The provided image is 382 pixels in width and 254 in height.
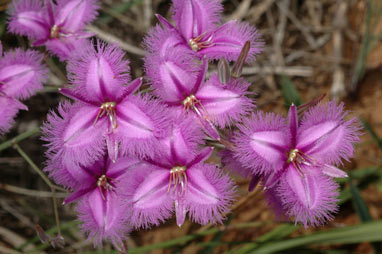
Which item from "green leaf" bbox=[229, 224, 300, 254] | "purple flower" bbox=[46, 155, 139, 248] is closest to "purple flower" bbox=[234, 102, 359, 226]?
"purple flower" bbox=[46, 155, 139, 248]

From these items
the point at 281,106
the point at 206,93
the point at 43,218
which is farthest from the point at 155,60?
the point at 281,106

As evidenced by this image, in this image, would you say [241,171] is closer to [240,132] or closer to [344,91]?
[240,132]

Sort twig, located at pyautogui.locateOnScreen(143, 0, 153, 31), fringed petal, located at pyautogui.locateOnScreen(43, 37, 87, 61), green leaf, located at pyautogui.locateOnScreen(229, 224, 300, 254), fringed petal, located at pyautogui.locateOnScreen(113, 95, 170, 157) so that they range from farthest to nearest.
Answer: twig, located at pyautogui.locateOnScreen(143, 0, 153, 31) < green leaf, located at pyautogui.locateOnScreen(229, 224, 300, 254) < fringed petal, located at pyautogui.locateOnScreen(43, 37, 87, 61) < fringed petal, located at pyautogui.locateOnScreen(113, 95, 170, 157)

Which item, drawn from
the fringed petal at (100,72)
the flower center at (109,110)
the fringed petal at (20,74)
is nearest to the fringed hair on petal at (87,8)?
the fringed petal at (20,74)

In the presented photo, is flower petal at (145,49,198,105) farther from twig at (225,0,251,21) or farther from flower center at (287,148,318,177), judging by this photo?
twig at (225,0,251,21)

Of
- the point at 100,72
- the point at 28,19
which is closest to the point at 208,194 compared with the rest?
the point at 100,72

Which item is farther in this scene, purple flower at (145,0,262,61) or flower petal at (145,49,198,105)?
purple flower at (145,0,262,61)

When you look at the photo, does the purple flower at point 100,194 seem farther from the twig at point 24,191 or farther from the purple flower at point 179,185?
the twig at point 24,191
